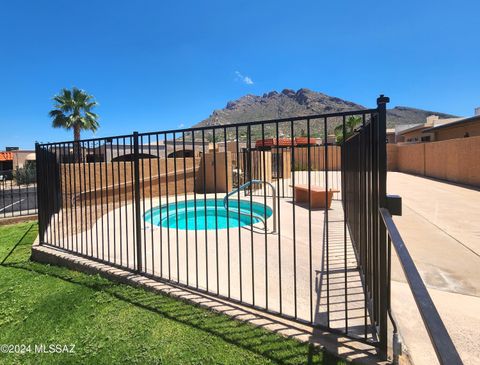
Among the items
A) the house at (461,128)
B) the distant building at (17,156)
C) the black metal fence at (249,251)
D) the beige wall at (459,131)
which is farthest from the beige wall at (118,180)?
the distant building at (17,156)

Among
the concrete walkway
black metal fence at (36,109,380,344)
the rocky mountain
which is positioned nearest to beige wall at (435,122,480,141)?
the concrete walkway

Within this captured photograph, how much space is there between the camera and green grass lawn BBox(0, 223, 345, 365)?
223cm

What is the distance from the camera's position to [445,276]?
3.58 metres

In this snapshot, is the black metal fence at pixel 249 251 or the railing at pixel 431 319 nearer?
the railing at pixel 431 319

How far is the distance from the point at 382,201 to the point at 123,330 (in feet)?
7.91

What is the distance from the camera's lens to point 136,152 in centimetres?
368

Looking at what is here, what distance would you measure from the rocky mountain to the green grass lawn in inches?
3196

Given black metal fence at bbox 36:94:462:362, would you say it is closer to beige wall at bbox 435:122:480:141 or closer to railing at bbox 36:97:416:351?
railing at bbox 36:97:416:351

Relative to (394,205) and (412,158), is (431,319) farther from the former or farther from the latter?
(412,158)

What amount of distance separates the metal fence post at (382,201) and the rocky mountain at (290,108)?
82.0 meters

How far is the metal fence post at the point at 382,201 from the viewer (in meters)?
1.99

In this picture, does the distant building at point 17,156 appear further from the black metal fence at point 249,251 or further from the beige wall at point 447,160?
the beige wall at point 447,160

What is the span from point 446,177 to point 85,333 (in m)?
18.5

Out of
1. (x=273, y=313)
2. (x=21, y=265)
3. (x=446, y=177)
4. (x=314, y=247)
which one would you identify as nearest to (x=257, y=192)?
(x=314, y=247)
